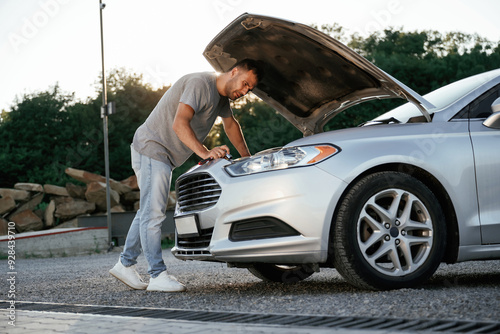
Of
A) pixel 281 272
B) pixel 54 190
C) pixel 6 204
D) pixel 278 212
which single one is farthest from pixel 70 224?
pixel 278 212

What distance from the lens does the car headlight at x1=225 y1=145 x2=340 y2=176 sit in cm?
422

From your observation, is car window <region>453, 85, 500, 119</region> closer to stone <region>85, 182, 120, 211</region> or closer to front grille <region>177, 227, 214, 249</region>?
front grille <region>177, 227, 214, 249</region>

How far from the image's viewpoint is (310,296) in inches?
169

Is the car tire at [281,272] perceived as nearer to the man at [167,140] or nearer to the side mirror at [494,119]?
the man at [167,140]

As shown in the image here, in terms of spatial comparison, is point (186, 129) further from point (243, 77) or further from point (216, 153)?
point (243, 77)

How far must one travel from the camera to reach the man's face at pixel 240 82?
512 cm

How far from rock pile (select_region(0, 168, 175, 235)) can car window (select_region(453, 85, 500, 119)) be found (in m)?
15.9

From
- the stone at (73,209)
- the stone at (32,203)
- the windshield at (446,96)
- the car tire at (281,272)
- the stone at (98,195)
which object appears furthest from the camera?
the stone at (32,203)

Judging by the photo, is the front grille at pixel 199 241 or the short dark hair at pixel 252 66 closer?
the front grille at pixel 199 241

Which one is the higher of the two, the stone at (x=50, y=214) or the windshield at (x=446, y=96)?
the windshield at (x=446, y=96)

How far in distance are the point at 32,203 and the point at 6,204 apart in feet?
3.31

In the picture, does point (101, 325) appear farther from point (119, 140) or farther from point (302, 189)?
point (119, 140)

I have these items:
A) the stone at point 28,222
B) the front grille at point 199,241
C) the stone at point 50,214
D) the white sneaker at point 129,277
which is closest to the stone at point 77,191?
the stone at point 50,214

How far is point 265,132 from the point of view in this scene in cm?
3359
